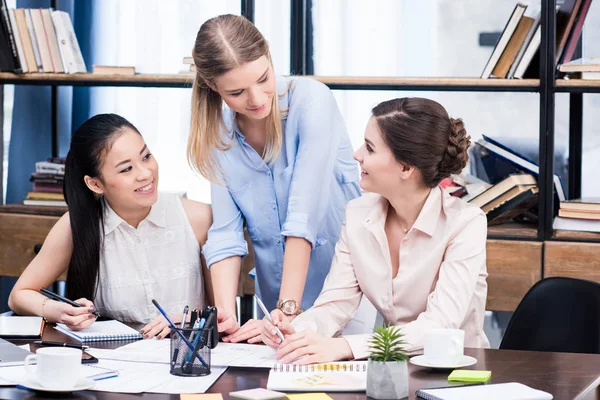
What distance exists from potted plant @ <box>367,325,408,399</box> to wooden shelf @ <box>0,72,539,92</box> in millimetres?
1654

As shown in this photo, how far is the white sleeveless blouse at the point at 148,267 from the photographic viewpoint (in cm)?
243

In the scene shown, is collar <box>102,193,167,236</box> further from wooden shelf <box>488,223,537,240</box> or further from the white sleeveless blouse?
wooden shelf <box>488,223,537,240</box>

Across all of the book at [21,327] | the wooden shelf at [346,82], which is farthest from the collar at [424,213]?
the wooden shelf at [346,82]

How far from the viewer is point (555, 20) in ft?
10.2

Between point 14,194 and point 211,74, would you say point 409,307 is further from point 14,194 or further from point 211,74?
point 14,194

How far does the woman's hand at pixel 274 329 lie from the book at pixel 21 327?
571mm

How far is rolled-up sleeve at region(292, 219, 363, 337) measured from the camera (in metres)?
2.14

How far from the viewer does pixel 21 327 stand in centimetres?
214

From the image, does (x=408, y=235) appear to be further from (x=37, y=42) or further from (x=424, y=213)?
(x=37, y=42)

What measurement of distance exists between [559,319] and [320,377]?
2.68 feet

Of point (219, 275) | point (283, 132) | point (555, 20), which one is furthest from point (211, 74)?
point (555, 20)

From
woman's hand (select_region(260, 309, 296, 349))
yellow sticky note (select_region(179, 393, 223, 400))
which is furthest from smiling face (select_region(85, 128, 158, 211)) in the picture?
yellow sticky note (select_region(179, 393, 223, 400))

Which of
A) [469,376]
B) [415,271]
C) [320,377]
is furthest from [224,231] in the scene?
[469,376]

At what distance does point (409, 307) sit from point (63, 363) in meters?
0.93
